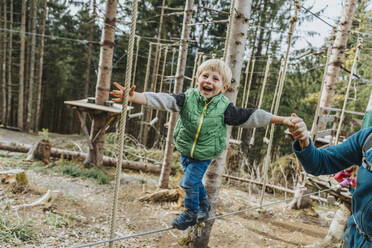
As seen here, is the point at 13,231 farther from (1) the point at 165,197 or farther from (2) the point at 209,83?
(2) the point at 209,83

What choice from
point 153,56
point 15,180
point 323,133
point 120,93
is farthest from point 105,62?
point 153,56

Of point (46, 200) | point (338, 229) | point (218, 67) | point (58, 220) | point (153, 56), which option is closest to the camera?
point (218, 67)

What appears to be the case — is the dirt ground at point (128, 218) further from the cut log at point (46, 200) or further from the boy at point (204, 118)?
the boy at point (204, 118)

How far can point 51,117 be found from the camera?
15039mm

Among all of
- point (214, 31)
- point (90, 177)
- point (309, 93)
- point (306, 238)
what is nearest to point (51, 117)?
→ point (214, 31)

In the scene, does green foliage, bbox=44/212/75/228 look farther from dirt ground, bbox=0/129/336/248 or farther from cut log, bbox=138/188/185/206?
cut log, bbox=138/188/185/206

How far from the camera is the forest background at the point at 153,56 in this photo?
897 cm

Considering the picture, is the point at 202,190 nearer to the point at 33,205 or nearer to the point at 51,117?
the point at 33,205

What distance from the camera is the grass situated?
8.44ft

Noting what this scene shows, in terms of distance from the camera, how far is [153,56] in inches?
461

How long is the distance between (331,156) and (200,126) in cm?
75

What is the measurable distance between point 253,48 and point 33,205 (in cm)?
914

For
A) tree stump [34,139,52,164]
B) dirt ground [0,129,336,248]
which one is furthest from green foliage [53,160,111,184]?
tree stump [34,139,52,164]

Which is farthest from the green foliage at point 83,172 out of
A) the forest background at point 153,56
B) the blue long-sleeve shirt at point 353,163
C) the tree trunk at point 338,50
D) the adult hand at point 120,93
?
the blue long-sleeve shirt at point 353,163
